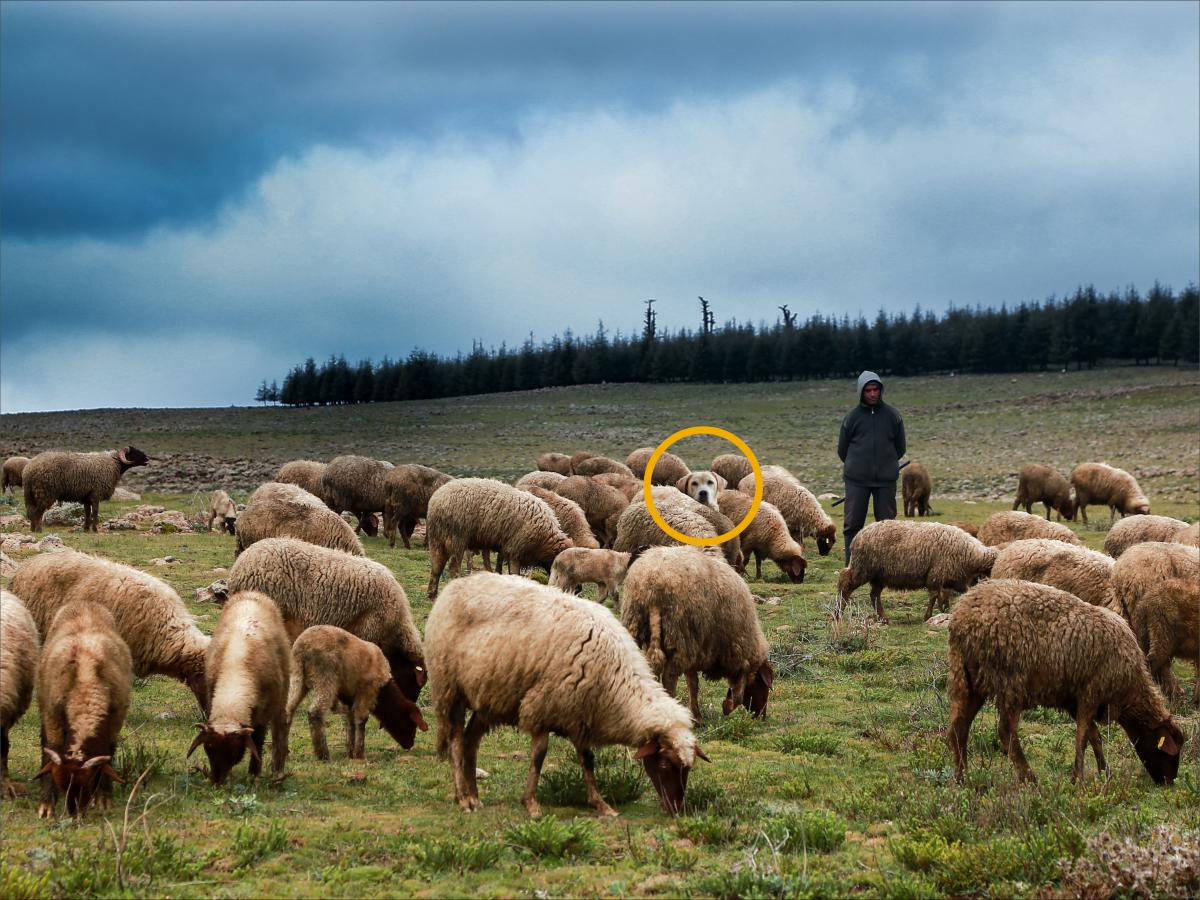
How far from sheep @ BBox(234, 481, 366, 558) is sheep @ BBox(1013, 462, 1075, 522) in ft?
70.0

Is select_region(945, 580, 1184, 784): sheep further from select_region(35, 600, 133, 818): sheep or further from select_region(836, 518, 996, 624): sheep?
select_region(836, 518, 996, 624): sheep

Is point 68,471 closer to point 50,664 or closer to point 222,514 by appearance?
point 222,514

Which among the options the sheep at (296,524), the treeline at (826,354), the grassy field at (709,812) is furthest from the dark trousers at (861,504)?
the treeline at (826,354)

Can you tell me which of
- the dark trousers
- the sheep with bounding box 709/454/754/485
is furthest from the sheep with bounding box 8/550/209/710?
the sheep with bounding box 709/454/754/485

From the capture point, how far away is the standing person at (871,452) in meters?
16.0

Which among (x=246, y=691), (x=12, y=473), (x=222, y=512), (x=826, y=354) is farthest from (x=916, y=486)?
(x=826, y=354)

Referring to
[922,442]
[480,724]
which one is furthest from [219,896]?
[922,442]

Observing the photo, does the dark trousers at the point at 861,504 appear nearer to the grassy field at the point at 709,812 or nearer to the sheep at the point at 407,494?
the grassy field at the point at 709,812

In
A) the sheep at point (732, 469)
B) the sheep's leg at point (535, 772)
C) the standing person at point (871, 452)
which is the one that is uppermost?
the standing person at point (871, 452)

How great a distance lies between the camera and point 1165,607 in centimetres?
1016

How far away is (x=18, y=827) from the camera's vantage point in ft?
20.4

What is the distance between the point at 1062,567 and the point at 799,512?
982cm

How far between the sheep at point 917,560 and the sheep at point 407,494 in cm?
1041

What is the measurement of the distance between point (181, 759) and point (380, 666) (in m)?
1.71
